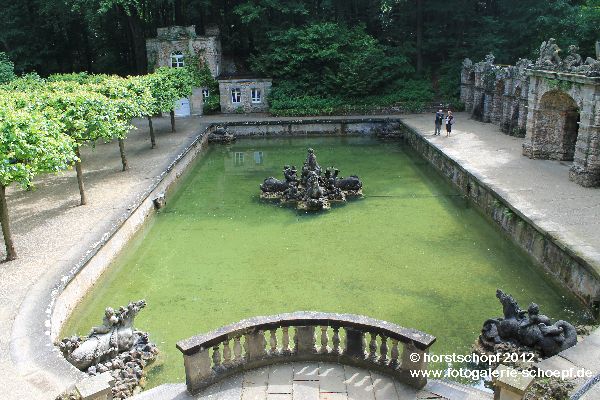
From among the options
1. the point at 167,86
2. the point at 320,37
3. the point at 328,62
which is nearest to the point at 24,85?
the point at 167,86

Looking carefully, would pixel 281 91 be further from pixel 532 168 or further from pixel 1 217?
pixel 1 217

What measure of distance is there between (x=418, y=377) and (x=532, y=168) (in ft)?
55.1

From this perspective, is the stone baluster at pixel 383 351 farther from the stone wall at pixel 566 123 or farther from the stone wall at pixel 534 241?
the stone wall at pixel 566 123

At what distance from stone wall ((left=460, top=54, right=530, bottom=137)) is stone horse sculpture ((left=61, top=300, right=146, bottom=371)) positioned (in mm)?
22438

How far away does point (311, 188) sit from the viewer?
20250mm

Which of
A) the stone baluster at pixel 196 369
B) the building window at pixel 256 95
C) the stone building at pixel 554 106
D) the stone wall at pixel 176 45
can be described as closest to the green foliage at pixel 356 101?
the building window at pixel 256 95


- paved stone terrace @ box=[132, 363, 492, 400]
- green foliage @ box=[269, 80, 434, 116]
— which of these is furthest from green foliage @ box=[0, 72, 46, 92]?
paved stone terrace @ box=[132, 363, 492, 400]

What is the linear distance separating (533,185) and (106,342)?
51.0 feet

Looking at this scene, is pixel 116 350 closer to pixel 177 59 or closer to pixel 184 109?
pixel 184 109

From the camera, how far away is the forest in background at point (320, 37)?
38.6 meters

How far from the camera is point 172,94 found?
30.2m

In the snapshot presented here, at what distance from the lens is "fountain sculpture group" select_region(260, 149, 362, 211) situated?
66.6 feet

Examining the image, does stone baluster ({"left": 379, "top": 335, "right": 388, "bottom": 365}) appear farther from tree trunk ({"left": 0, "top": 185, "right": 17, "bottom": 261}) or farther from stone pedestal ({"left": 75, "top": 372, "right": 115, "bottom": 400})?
tree trunk ({"left": 0, "top": 185, "right": 17, "bottom": 261})

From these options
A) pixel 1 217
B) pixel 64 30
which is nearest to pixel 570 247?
pixel 1 217
